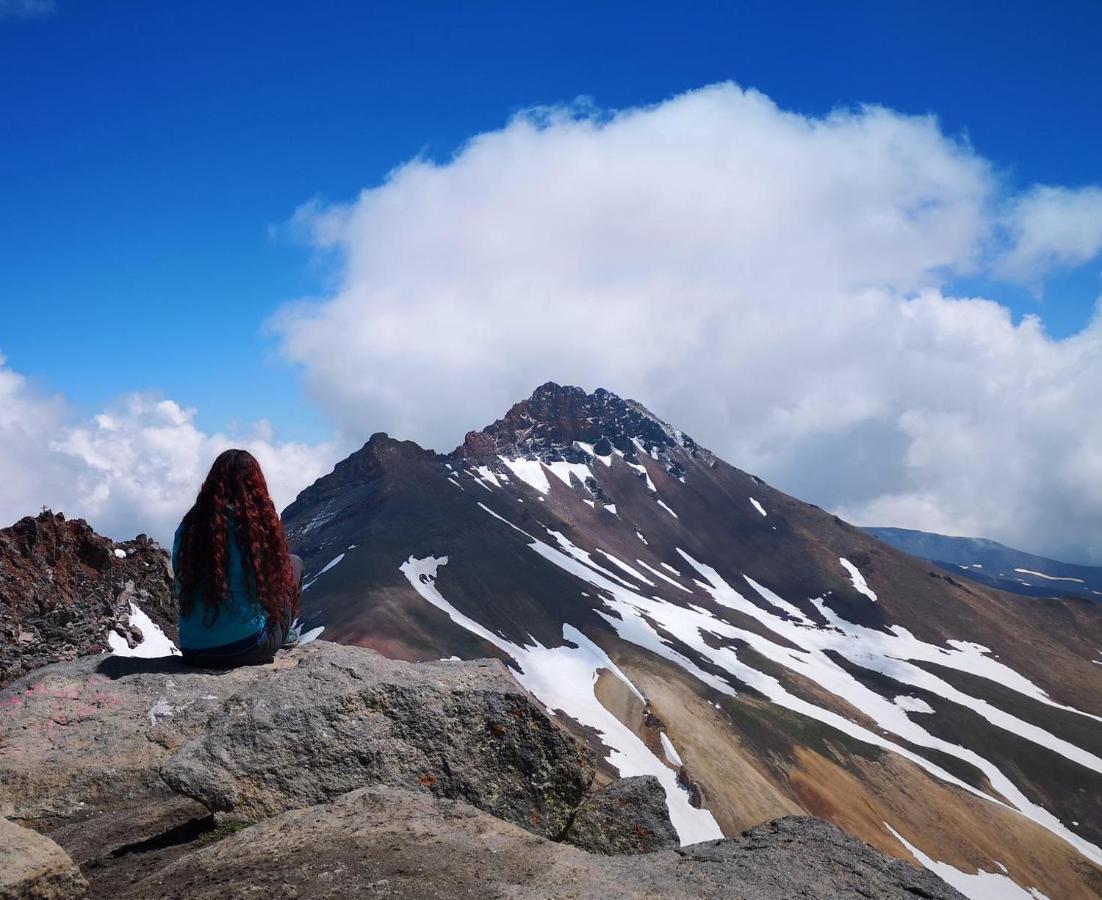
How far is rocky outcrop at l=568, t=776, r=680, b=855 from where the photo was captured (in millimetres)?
10336

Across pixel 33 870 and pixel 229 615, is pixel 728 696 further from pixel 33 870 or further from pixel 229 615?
pixel 33 870

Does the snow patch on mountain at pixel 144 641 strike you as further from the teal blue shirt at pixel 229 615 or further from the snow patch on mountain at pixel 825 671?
the snow patch on mountain at pixel 825 671

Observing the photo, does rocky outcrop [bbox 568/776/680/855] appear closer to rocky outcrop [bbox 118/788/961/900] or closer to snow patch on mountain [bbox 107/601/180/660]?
rocky outcrop [bbox 118/788/961/900]

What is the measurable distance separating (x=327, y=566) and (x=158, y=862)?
13879 centimetres

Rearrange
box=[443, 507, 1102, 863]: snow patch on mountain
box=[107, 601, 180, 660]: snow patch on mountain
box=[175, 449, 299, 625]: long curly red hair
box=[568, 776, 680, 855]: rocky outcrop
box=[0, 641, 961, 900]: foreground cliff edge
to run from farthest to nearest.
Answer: box=[443, 507, 1102, 863]: snow patch on mountain, box=[107, 601, 180, 660]: snow patch on mountain, box=[175, 449, 299, 625]: long curly red hair, box=[568, 776, 680, 855]: rocky outcrop, box=[0, 641, 961, 900]: foreground cliff edge

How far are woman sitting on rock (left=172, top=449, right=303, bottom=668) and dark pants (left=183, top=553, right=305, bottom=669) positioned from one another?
2 cm

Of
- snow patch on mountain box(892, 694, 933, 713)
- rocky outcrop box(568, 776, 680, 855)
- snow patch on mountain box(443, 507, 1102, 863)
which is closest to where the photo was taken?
rocky outcrop box(568, 776, 680, 855)

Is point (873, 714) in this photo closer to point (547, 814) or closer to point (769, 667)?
point (769, 667)

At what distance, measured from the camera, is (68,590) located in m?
34.8

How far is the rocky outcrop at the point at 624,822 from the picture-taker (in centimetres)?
1034

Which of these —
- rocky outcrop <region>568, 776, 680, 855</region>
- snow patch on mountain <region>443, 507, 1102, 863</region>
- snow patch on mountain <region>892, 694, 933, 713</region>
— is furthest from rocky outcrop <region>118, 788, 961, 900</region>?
snow patch on mountain <region>892, 694, 933, 713</region>

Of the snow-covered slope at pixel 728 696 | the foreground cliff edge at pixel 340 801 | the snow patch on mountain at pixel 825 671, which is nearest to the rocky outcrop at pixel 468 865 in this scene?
the foreground cliff edge at pixel 340 801

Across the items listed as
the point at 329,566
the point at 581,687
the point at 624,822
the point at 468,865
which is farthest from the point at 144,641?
the point at 329,566

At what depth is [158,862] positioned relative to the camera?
825cm
